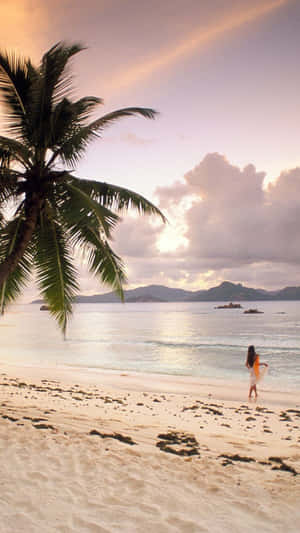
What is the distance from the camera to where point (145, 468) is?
5.30 meters

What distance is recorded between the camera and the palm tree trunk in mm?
7643

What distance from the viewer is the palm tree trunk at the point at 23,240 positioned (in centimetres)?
764

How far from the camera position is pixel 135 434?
732cm

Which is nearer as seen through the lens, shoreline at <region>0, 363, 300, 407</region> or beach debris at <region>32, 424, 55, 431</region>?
beach debris at <region>32, 424, 55, 431</region>

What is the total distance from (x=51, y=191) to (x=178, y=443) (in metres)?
6.04

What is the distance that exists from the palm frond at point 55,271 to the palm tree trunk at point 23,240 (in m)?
0.83

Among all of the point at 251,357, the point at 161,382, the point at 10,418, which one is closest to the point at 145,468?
the point at 10,418

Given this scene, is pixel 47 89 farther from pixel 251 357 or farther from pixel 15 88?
pixel 251 357

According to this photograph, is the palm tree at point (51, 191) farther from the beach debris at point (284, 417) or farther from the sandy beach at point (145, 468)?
the beach debris at point (284, 417)

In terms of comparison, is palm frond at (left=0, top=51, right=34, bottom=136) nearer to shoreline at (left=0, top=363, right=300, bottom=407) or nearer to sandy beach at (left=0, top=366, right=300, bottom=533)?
sandy beach at (left=0, top=366, right=300, bottom=533)

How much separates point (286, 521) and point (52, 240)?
7.28 metres

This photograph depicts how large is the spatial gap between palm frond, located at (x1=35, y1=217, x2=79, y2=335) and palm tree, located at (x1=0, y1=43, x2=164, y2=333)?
25mm

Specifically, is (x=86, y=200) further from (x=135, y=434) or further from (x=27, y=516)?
(x=27, y=516)

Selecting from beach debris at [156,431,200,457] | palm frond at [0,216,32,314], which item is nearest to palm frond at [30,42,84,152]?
palm frond at [0,216,32,314]
